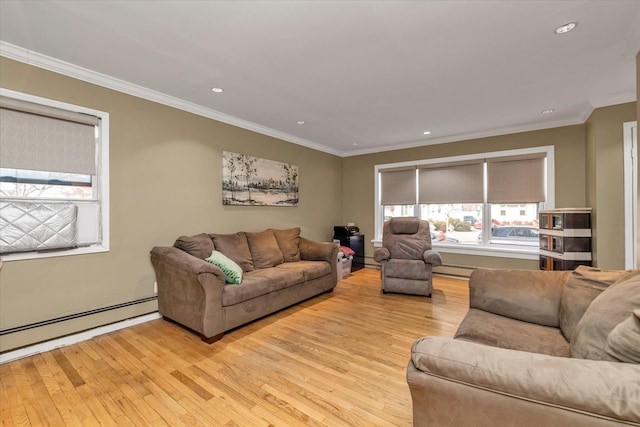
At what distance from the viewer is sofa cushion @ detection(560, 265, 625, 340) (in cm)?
156

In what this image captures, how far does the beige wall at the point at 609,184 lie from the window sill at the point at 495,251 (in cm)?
92

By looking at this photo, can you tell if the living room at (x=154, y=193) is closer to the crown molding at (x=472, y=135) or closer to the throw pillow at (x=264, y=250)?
the crown molding at (x=472, y=135)

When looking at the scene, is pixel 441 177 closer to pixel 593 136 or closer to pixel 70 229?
pixel 593 136

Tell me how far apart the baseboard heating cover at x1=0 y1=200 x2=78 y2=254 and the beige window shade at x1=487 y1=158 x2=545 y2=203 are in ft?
18.5

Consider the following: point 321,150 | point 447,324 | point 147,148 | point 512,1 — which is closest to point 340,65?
point 512,1

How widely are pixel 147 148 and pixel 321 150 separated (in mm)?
3332

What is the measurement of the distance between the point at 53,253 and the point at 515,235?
6018mm

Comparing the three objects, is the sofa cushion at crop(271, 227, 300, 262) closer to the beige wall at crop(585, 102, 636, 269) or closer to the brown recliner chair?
the brown recliner chair

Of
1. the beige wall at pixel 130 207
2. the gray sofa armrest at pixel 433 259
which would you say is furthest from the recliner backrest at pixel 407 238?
the beige wall at pixel 130 207

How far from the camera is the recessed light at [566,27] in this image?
2059mm

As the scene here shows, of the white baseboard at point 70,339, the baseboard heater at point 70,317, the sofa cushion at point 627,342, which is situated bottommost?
the white baseboard at point 70,339

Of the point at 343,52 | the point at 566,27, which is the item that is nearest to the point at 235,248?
the point at 343,52

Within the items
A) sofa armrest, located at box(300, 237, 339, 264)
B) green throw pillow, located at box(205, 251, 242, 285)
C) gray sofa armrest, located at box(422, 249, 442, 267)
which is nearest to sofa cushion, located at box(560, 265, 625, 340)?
gray sofa armrest, located at box(422, 249, 442, 267)

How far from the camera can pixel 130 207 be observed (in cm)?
303
